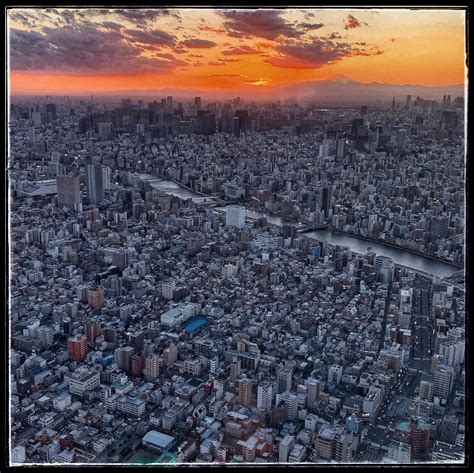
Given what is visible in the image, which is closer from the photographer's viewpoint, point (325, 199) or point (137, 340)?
point (137, 340)

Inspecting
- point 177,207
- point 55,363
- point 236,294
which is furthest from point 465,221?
point 177,207

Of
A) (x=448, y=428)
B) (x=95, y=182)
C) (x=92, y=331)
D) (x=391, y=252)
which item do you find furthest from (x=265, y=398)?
(x=95, y=182)

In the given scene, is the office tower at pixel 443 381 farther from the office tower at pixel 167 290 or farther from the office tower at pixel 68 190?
the office tower at pixel 68 190

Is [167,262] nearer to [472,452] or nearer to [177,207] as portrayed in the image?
[177,207]

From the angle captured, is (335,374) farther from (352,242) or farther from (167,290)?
(352,242)

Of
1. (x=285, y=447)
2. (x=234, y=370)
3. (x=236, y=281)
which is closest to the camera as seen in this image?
(x=285, y=447)

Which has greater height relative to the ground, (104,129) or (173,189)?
(104,129)
